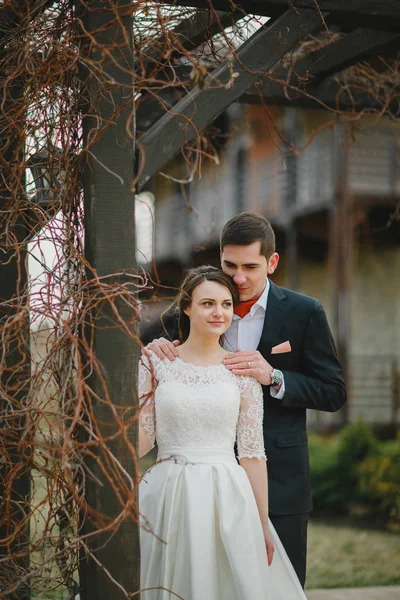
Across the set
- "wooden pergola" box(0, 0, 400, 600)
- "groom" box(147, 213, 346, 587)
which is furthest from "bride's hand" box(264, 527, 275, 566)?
"wooden pergola" box(0, 0, 400, 600)

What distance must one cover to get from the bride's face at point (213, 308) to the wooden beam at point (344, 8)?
1.24 metres

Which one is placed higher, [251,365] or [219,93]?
[219,93]

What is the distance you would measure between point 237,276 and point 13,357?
1348mm

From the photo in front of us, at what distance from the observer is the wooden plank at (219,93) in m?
3.58

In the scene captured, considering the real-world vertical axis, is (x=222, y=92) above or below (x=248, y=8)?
below

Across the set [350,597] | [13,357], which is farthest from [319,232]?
[13,357]

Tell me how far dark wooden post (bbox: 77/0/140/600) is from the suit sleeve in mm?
1180

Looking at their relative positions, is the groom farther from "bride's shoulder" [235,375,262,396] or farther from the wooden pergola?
the wooden pergola

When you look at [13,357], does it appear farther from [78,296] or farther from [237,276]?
[78,296]

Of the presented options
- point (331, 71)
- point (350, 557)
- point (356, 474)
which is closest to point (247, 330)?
point (331, 71)

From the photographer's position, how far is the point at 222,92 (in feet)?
12.1

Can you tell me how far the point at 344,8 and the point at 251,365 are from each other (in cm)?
169

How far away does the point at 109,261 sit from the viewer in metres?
Result: 3.12

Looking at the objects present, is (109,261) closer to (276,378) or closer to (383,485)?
(276,378)
